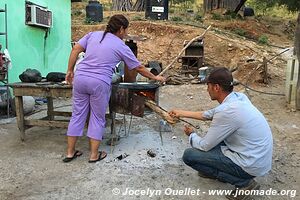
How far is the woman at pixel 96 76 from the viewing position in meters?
4.21

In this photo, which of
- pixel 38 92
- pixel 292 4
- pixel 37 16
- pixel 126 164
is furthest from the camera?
pixel 37 16

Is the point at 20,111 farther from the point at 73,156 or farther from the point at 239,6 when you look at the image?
the point at 239,6

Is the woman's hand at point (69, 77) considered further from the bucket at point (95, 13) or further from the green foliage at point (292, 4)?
the bucket at point (95, 13)

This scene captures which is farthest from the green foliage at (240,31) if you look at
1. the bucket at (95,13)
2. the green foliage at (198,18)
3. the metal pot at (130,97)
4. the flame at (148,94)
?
the metal pot at (130,97)

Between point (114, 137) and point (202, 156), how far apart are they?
1901 mm

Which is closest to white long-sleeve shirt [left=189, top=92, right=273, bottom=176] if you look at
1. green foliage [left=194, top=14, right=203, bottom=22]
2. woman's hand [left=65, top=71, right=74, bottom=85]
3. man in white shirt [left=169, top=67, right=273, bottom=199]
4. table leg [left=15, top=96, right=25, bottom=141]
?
man in white shirt [left=169, top=67, right=273, bottom=199]

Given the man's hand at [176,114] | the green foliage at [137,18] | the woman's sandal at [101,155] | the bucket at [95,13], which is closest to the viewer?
the man's hand at [176,114]

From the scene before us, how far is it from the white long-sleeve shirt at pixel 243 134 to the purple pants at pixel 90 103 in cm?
147

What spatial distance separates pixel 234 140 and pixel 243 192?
49 centimetres

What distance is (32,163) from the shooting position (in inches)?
170

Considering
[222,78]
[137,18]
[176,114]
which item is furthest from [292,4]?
[137,18]

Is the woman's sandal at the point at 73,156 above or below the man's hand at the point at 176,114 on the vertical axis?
below

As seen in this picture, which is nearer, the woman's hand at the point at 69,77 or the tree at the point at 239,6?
the woman's hand at the point at 69,77

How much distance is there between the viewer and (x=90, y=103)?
4309 mm
